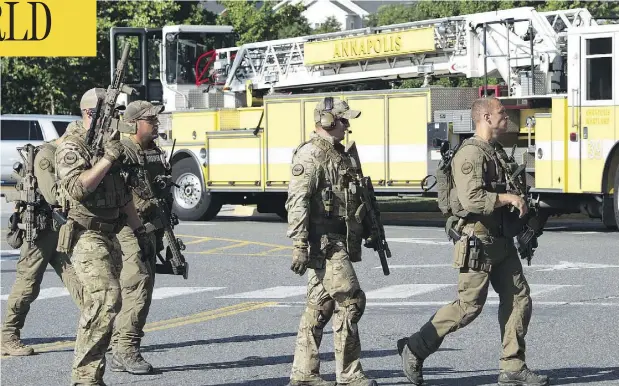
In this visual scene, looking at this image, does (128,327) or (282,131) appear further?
(282,131)

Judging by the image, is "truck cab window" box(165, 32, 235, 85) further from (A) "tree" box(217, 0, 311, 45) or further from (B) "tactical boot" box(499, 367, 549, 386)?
(B) "tactical boot" box(499, 367, 549, 386)

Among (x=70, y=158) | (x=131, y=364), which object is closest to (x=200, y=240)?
(x=131, y=364)

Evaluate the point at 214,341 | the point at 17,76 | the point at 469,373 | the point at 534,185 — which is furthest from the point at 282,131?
the point at 17,76

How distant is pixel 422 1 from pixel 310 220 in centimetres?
4179

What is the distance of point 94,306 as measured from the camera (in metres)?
7.61

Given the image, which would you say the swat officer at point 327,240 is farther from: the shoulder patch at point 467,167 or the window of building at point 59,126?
the window of building at point 59,126

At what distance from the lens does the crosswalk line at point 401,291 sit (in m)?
12.4

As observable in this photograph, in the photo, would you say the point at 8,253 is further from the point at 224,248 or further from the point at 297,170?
the point at 297,170

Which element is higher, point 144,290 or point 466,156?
point 466,156

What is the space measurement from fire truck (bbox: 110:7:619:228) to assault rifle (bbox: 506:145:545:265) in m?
7.46

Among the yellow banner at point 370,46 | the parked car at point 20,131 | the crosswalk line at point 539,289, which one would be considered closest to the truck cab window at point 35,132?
the parked car at point 20,131

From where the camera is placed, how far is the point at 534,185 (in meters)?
18.5

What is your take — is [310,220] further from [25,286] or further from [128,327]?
[25,286]

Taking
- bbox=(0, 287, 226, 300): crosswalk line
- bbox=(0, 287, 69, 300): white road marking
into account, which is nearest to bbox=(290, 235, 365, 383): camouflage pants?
bbox=(0, 287, 226, 300): crosswalk line
